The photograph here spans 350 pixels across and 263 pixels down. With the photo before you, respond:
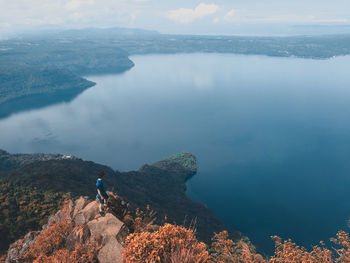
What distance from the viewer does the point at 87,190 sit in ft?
167

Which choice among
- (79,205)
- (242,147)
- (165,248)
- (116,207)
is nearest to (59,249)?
(79,205)

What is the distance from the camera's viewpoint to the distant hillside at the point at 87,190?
37309mm

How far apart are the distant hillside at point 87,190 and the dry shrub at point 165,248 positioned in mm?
3493

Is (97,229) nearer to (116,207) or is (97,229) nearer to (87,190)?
(116,207)

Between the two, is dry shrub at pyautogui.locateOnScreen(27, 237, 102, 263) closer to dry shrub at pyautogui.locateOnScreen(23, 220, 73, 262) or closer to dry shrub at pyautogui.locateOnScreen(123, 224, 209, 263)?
dry shrub at pyautogui.locateOnScreen(23, 220, 73, 262)

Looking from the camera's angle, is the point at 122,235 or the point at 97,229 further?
the point at 97,229

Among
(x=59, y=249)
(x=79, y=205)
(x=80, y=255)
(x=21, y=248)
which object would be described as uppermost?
(x=80, y=255)

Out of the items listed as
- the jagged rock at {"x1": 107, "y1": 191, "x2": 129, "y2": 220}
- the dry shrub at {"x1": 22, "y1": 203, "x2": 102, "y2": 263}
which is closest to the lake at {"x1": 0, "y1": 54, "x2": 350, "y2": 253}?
the jagged rock at {"x1": 107, "y1": 191, "x2": 129, "y2": 220}

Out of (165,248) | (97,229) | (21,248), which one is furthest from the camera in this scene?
(21,248)

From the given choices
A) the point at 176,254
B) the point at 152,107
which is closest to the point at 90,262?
the point at 176,254

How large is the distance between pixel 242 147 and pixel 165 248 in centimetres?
11265

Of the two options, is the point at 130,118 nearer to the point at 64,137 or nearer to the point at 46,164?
the point at 64,137

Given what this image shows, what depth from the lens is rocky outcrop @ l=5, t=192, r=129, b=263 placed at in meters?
12.9

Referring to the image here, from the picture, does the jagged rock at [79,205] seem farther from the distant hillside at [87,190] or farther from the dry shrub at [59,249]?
the distant hillside at [87,190]
